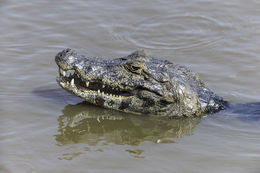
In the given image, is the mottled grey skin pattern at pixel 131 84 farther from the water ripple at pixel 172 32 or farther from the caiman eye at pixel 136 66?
the water ripple at pixel 172 32

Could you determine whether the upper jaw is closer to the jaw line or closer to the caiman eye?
the jaw line

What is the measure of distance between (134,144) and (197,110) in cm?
127

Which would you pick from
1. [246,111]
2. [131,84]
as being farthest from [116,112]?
[246,111]

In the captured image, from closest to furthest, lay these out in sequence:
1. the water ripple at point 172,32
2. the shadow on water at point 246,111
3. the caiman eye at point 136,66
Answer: the caiman eye at point 136,66 < the shadow on water at point 246,111 < the water ripple at point 172,32

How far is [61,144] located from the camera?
5160 mm

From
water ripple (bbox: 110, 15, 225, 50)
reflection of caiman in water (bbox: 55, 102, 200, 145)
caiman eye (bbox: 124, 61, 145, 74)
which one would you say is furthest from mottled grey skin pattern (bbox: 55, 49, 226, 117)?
water ripple (bbox: 110, 15, 225, 50)

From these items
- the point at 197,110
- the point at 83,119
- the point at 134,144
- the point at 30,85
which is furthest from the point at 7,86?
the point at 197,110

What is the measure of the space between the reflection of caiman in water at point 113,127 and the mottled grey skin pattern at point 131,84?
4.7 inches

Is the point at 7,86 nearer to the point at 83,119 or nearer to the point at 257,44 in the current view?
the point at 83,119

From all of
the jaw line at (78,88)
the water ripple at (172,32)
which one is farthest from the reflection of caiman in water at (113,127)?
the water ripple at (172,32)

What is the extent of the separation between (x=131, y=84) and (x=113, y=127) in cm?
62

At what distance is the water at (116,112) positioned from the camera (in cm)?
493

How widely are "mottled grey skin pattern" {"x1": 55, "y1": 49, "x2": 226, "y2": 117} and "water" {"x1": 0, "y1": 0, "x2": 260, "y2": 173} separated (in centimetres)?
20

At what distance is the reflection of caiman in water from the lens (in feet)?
17.8
